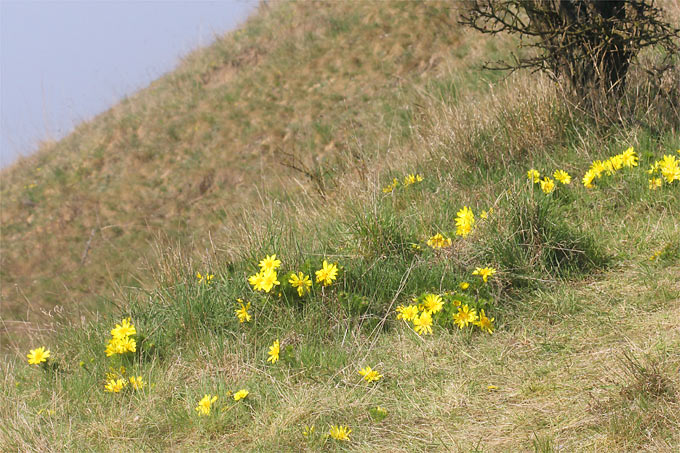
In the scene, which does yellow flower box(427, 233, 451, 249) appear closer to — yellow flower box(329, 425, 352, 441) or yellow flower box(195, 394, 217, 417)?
yellow flower box(329, 425, 352, 441)

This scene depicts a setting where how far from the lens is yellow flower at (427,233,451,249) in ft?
11.0

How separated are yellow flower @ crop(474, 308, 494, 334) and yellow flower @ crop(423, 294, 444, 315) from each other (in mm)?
191

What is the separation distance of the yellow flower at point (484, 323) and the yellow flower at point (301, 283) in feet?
2.96

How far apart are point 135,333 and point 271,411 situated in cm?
106

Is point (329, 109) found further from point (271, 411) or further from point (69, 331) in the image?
point (271, 411)

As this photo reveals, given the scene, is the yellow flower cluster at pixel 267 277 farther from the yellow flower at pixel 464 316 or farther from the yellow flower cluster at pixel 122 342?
the yellow flower at pixel 464 316

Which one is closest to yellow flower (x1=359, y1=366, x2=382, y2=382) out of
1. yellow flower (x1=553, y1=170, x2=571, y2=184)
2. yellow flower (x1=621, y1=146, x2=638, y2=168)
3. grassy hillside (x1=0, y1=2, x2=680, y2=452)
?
grassy hillside (x1=0, y1=2, x2=680, y2=452)

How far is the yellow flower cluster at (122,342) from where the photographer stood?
10.4 feet

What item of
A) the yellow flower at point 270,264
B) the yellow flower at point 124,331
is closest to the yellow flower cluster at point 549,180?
Result: the yellow flower at point 270,264

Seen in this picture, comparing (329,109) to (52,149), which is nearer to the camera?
(329,109)

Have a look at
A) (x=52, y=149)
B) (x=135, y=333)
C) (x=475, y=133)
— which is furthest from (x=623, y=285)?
(x=52, y=149)

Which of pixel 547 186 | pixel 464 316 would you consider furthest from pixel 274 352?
pixel 547 186

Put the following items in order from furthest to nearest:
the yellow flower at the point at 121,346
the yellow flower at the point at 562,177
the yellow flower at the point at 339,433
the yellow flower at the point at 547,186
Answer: the yellow flower at the point at 562,177 < the yellow flower at the point at 547,186 < the yellow flower at the point at 121,346 < the yellow flower at the point at 339,433

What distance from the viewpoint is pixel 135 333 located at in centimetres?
324
